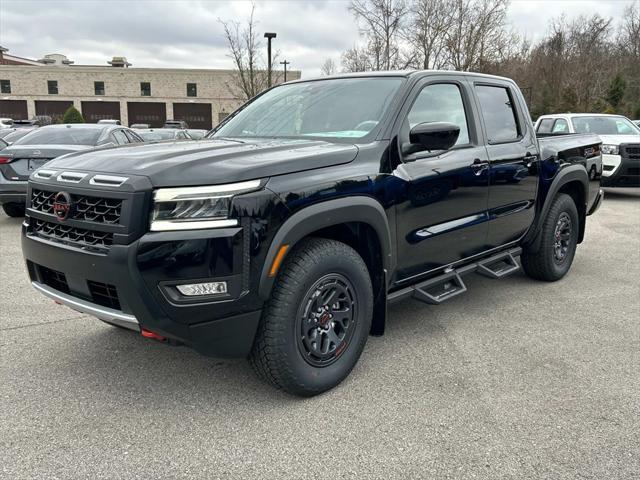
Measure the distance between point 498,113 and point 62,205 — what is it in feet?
11.4

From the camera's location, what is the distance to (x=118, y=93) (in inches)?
2189

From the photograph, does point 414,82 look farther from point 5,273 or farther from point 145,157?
point 5,273

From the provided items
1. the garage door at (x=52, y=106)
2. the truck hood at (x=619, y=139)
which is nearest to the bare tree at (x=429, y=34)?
the truck hood at (x=619, y=139)

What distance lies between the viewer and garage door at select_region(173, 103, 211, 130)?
56156 millimetres

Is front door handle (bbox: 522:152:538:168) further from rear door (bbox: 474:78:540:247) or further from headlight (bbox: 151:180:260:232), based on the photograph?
headlight (bbox: 151:180:260:232)

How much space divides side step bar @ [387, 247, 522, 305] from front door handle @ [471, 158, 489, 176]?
0.76 meters

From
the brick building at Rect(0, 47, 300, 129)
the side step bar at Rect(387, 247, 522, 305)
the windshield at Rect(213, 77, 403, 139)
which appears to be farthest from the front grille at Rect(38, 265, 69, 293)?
the brick building at Rect(0, 47, 300, 129)

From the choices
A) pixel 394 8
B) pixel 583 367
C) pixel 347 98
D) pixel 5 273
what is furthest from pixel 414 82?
pixel 394 8

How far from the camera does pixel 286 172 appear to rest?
2750 mm

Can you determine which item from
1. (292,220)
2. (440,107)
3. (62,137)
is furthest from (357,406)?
(62,137)

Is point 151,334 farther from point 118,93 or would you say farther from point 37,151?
point 118,93

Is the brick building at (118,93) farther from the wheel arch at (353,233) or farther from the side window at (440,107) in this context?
the wheel arch at (353,233)

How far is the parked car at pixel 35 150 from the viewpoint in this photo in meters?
7.89

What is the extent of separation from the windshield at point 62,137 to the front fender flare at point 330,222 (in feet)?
22.6
